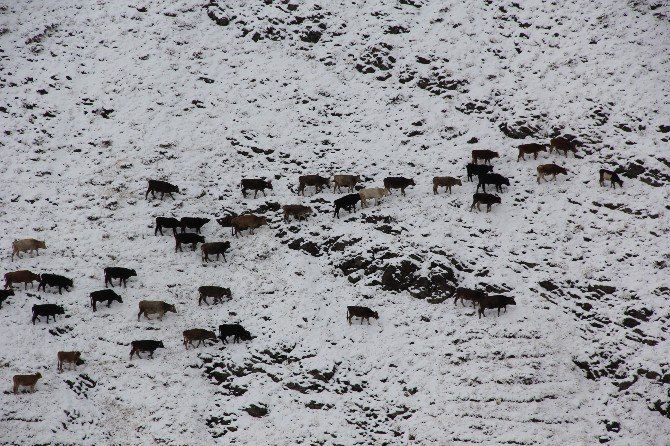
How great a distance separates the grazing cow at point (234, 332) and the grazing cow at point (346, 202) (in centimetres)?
723

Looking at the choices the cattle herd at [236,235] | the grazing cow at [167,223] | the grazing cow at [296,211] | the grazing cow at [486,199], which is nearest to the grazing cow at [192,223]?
the cattle herd at [236,235]

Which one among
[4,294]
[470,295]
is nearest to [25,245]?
[4,294]

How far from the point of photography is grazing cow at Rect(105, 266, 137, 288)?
88.5 feet

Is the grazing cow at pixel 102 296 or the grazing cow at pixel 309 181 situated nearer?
the grazing cow at pixel 102 296

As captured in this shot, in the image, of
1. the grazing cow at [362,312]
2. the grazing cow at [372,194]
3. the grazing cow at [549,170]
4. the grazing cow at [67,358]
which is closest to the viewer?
the grazing cow at [67,358]

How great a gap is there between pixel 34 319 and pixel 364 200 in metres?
14.1

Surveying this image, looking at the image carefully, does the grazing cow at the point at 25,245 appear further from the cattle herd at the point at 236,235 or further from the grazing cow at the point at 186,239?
the grazing cow at the point at 186,239

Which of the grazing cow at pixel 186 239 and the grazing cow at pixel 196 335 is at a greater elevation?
the grazing cow at pixel 186 239

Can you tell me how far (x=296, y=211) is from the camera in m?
29.9

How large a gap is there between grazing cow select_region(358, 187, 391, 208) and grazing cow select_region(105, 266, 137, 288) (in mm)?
10122

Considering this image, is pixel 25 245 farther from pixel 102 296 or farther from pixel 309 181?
→ pixel 309 181

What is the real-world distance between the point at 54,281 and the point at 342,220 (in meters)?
11.8

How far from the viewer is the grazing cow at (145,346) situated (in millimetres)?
24281

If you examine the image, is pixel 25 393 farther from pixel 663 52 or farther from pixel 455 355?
pixel 663 52
